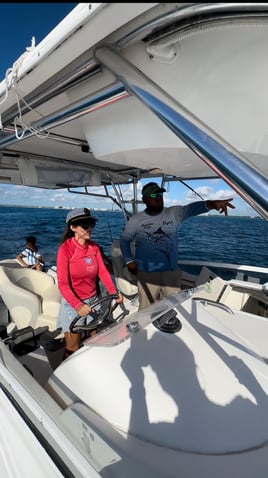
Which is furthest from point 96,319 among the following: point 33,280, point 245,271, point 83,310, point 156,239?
point 245,271

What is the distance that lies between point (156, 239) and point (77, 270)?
2.80 ft

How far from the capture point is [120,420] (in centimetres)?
96

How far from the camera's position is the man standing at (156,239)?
235cm

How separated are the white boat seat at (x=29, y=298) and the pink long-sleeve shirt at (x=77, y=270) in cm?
90

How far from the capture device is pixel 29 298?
2551 millimetres

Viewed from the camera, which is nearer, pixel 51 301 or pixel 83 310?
pixel 83 310

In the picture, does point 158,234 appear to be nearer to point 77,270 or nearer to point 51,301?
point 77,270

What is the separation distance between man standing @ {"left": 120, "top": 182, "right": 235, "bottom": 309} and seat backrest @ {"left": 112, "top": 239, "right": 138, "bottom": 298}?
0.81 m

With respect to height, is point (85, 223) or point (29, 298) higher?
point (85, 223)

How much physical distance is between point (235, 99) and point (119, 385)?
53.2 inches

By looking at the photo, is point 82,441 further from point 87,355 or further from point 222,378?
point 222,378

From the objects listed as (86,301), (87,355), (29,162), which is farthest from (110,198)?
(87,355)

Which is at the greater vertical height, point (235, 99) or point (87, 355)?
point (235, 99)

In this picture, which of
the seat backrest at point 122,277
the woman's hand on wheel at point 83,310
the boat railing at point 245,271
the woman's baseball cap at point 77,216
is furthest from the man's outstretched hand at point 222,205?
the boat railing at point 245,271
